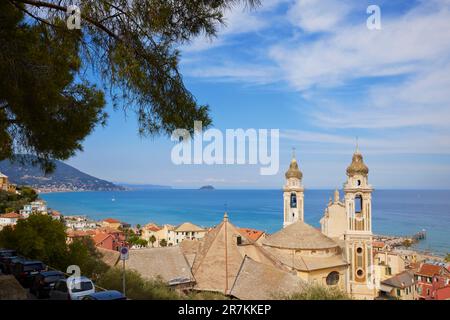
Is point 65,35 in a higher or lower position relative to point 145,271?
higher

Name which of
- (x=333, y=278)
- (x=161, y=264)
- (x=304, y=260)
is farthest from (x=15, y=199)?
(x=333, y=278)

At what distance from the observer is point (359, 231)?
101 feet

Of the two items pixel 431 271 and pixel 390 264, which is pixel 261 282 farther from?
pixel 390 264

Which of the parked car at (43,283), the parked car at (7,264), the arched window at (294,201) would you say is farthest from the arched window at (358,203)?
the parked car at (7,264)

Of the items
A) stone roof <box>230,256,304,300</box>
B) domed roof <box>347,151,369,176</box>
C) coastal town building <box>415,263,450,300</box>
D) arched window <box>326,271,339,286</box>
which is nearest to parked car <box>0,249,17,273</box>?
stone roof <box>230,256,304,300</box>

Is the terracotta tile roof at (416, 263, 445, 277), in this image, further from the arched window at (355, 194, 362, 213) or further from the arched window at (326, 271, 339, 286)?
the arched window at (326, 271, 339, 286)

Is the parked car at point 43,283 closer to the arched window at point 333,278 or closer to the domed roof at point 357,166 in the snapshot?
the arched window at point 333,278

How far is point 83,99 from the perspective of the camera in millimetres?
9820

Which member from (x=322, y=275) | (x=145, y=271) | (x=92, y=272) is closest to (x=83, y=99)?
(x=92, y=272)

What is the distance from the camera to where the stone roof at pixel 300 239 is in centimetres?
2572
